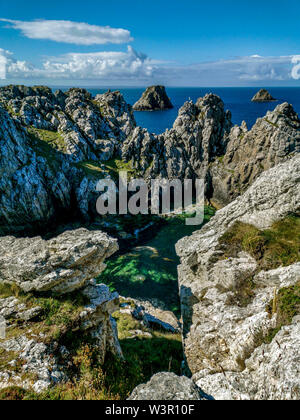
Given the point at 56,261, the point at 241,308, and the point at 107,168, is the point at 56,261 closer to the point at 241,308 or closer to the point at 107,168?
the point at 241,308

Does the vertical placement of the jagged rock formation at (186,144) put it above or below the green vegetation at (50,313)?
above

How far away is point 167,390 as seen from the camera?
7441mm

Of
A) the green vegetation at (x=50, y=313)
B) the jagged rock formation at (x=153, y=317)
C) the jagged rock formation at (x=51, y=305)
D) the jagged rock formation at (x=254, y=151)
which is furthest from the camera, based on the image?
the jagged rock formation at (x=254, y=151)

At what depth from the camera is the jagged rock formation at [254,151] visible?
194 ft

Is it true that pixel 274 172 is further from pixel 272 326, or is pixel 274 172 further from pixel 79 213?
pixel 79 213

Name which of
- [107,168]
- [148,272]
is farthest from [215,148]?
[148,272]

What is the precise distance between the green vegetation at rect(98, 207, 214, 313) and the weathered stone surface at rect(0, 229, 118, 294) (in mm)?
22211

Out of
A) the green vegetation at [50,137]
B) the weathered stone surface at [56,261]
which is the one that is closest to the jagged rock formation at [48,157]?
the green vegetation at [50,137]

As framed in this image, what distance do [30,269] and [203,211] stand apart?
54.6 meters

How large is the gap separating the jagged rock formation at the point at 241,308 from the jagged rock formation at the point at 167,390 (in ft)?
7.23

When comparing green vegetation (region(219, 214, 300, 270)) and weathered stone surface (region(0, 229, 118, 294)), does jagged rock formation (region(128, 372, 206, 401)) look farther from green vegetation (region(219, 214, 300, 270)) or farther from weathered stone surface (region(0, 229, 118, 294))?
green vegetation (region(219, 214, 300, 270))

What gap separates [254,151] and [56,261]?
207ft

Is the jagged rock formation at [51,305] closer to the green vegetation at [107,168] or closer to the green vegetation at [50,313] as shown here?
the green vegetation at [50,313]

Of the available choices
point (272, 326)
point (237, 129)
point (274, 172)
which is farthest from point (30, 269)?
point (237, 129)
